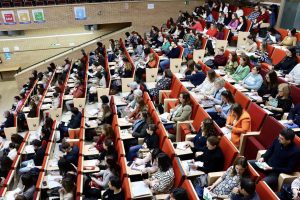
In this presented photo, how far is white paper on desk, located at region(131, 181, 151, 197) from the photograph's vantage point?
11.4 feet

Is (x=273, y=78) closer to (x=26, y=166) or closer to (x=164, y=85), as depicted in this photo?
(x=164, y=85)

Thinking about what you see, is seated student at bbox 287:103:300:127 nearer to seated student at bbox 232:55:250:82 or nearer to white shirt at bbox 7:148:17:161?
seated student at bbox 232:55:250:82

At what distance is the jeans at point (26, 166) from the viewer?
4.97 m

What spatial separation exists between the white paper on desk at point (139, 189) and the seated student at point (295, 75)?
344cm

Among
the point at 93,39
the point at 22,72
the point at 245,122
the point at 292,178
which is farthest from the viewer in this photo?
the point at 93,39

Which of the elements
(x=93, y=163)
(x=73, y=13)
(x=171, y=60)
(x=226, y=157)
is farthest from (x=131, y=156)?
(x=73, y=13)

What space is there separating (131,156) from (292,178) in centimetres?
222

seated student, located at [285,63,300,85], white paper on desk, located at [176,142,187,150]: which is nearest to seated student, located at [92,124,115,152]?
white paper on desk, located at [176,142,187,150]

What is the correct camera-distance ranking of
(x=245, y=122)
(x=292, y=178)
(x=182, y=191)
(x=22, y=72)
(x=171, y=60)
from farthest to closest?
(x=22, y=72) < (x=171, y=60) < (x=245, y=122) < (x=292, y=178) < (x=182, y=191)

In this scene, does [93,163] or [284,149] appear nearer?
[284,149]

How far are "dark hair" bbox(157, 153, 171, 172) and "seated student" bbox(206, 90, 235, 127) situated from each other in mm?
1590

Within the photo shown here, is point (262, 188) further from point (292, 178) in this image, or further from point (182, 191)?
point (182, 191)

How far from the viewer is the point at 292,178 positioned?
126 inches

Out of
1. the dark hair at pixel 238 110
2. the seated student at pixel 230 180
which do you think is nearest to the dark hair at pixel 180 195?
the seated student at pixel 230 180
